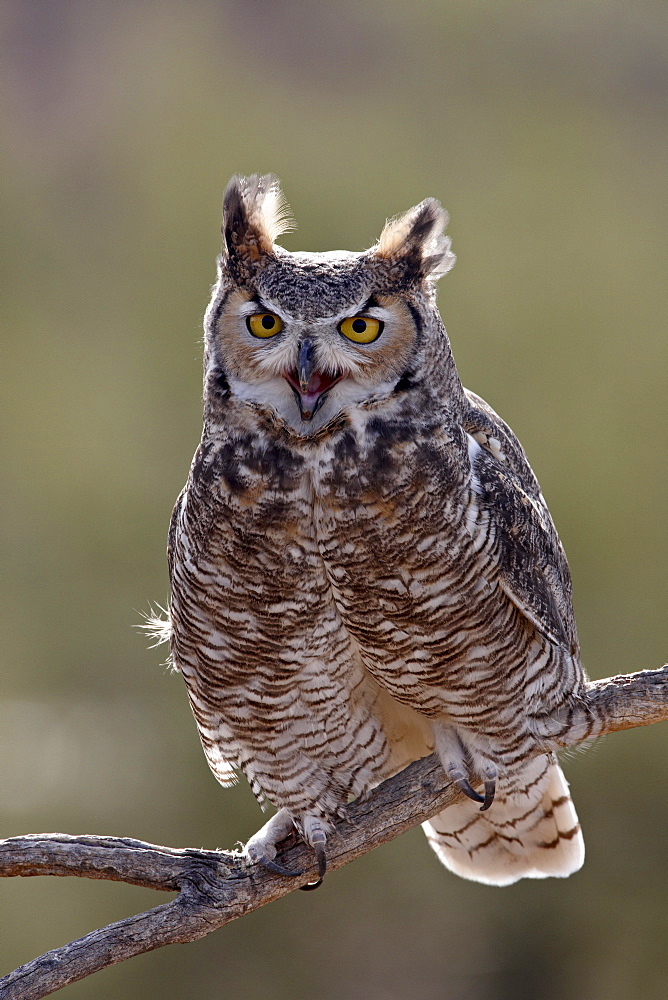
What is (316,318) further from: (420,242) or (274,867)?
(274,867)

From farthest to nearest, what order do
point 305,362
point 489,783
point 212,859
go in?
point 489,783, point 212,859, point 305,362

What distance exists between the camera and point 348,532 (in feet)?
6.43

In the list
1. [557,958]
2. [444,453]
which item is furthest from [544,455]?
[444,453]

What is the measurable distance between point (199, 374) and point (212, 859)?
215 inches

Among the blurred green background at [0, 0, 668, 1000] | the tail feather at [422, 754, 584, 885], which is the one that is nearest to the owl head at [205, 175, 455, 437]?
the tail feather at [422, 754, 584, 885]

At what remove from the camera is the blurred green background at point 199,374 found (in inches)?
239

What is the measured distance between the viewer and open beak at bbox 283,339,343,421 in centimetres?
181

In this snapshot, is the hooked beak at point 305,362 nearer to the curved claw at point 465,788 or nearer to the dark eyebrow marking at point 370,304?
the dark eyebrow marking at point 370,304

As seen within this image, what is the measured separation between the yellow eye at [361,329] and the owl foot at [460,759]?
90 cm

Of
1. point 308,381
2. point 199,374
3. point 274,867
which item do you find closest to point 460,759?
point 274,867

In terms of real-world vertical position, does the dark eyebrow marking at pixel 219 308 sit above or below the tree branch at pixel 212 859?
above

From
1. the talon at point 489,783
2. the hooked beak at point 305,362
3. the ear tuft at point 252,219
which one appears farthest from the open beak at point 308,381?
the talon at point 489,783

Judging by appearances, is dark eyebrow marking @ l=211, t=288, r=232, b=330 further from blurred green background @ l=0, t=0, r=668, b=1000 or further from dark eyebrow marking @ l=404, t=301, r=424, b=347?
blurred green background @ l=0, t=0, r=668, b=1000

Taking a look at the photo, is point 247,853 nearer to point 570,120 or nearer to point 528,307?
point 528,307
